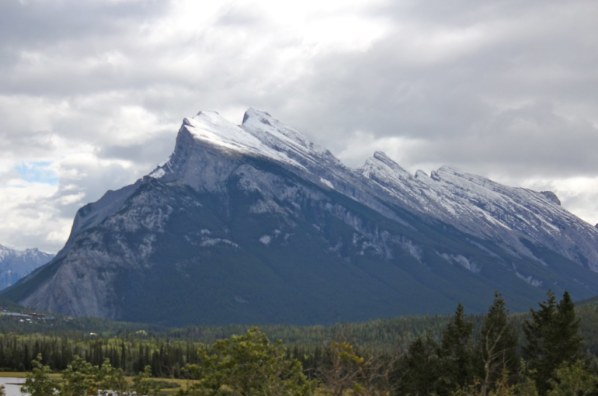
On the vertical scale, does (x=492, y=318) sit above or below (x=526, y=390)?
above

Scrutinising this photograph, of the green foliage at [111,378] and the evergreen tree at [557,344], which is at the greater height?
the evergreen tree at [557,344]

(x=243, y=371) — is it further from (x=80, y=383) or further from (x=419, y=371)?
(x=80, y=383)

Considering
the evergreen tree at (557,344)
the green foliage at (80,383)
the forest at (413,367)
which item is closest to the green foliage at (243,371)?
the forest at (413,367)

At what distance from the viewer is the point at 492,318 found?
401ft

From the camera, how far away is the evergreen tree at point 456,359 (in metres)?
118

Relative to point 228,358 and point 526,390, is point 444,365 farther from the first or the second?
point 228,358

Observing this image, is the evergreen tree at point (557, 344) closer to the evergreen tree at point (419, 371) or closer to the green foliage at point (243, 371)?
the evergreen tree at point (419, 371)

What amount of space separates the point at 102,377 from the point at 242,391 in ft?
246

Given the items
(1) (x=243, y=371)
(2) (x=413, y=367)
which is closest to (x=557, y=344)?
(2) (x=413, y=367)

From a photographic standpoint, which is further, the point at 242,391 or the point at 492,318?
the point at 492,318

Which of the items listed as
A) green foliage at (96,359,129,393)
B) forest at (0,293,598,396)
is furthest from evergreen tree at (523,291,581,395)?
green foliage at (96,359,129,393)

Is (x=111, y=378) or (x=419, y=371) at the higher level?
(x=419, y=371)

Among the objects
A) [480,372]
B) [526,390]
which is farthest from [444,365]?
[526,390]

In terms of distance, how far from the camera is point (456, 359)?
4742 inches
